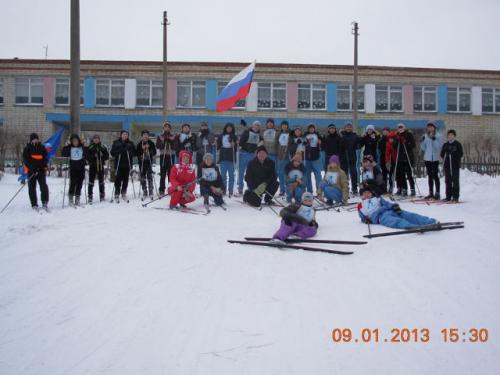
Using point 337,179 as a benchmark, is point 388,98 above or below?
above

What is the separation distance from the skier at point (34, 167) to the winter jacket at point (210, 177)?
131 inches

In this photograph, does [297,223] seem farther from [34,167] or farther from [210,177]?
[34,167]

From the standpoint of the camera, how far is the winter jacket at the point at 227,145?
10.7m

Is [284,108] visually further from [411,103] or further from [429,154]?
[429,154]

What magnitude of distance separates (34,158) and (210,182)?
3.77 m

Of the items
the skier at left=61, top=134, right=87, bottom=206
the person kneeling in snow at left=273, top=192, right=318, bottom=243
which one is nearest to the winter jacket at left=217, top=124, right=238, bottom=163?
the skier at left=61, top=134, right=87, bottom=206

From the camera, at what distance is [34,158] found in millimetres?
9055

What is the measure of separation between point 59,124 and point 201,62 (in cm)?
986

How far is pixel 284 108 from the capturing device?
89.2 feet

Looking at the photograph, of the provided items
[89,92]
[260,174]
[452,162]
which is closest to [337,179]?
[260,174]

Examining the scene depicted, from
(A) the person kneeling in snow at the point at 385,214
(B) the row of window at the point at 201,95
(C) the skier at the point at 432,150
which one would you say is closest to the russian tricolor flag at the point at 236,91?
(C) the skier at the point at 432,150

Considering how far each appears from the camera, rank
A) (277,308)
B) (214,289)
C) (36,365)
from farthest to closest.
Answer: (214,289)
(277,308)
(36,365)

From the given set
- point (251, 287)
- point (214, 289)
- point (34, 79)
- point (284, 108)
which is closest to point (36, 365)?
point (214, 289)

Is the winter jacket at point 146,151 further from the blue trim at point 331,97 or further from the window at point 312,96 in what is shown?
the blue trim at point 331,97
